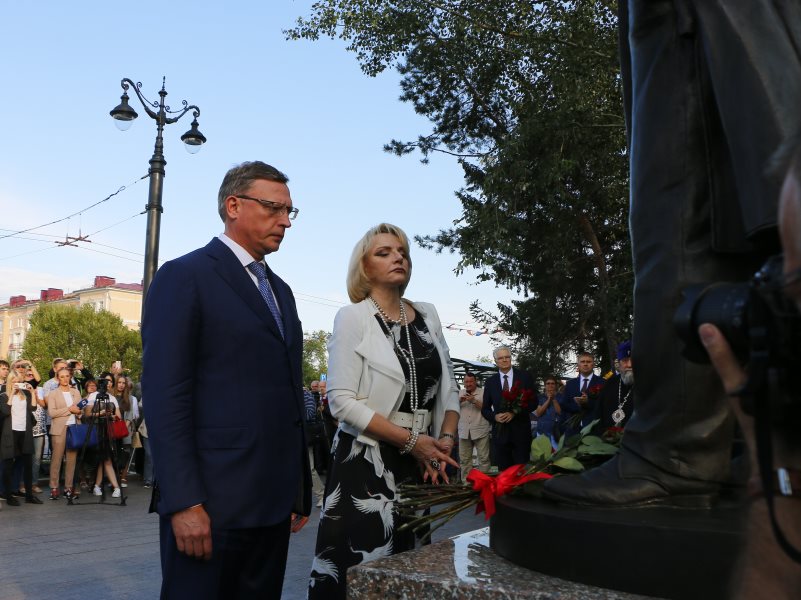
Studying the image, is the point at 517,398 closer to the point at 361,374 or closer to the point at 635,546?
the point at 361,374

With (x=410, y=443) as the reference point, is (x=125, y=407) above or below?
above

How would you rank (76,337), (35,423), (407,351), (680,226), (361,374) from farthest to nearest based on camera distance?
(76,337), (35,423), (407,351), (361,374), (680,226)

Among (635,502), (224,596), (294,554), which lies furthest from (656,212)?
(294,554)

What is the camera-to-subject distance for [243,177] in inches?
118

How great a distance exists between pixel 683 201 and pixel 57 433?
38.2 ft

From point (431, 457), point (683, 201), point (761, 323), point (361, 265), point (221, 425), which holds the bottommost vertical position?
point (431, 457)

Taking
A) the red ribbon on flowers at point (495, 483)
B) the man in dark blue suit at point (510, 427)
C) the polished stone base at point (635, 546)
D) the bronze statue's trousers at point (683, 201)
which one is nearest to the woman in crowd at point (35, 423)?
the man in dark blue suit at point (510, 427)

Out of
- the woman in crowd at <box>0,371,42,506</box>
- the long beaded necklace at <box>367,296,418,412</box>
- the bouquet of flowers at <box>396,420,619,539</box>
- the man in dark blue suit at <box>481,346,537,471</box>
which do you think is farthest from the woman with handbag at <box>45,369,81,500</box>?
the bouquet of flowers at <box>396,420,619,539</box>

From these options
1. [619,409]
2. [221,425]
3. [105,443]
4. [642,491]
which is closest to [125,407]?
[105,443]

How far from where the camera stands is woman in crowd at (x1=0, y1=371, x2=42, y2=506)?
34.4ft

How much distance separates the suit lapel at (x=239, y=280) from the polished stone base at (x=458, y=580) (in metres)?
1.05

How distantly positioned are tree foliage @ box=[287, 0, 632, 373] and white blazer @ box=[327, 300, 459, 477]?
11.5 meters

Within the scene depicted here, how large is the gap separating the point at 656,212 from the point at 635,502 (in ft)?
2.21

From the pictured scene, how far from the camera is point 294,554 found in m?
6.93
